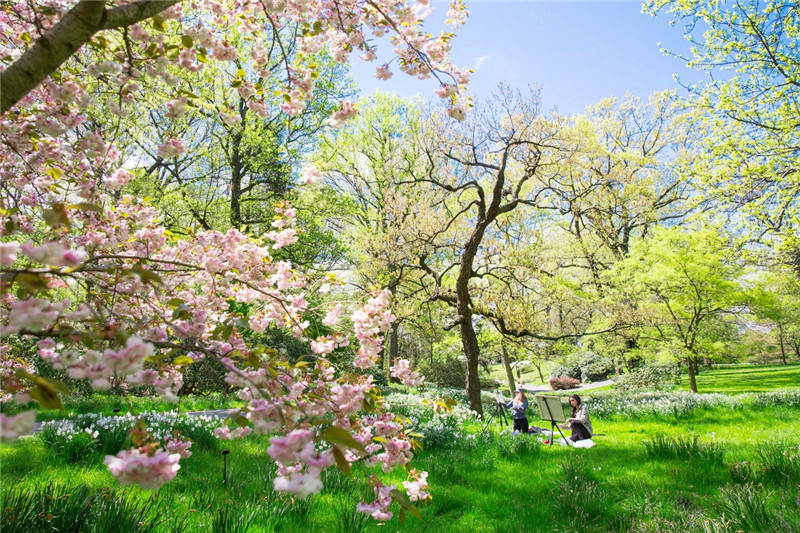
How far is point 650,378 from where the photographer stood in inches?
618

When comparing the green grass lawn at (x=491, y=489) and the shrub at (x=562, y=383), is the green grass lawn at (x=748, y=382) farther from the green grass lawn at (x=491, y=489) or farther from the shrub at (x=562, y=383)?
the green grass lawn at (x=491, y=489)

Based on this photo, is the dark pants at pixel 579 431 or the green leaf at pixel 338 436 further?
the dark pants at pixel 579 431

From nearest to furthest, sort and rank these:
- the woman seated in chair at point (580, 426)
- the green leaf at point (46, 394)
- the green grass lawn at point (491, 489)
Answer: the green leaf at point (46, 394), the green grass lawn at point (491, 489), the woman seated in chair at point (580, 426)

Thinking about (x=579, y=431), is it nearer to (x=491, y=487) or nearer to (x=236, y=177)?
(x=491, y=487)

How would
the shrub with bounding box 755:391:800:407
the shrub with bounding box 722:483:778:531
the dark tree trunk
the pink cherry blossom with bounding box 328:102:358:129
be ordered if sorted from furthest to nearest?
the shrub with bounding box 755:391:800:407, the dark tree trunk, the pink cherry blossom with bounding box 328:102:358:129, the shrub with bounding box 722:483:778:531

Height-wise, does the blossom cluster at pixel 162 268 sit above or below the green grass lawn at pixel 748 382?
above

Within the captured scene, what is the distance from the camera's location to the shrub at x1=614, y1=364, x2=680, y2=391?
51.1ft

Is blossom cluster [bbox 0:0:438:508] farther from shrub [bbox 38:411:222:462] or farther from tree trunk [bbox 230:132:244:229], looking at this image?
tree trunk [bbox 230:132:244:229]

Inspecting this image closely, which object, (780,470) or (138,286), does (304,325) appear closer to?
(138,286)

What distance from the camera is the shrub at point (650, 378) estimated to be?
1559 centimetres

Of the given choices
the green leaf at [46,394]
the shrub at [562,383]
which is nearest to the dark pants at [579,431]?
the green leaf at [46,394]

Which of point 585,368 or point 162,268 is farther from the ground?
point 162,268

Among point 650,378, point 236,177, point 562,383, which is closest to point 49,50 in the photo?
point 236,177

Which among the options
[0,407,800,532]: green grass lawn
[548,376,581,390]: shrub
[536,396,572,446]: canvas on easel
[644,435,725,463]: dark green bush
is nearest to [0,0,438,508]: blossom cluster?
[0,407,800,532]: green grass lawn
